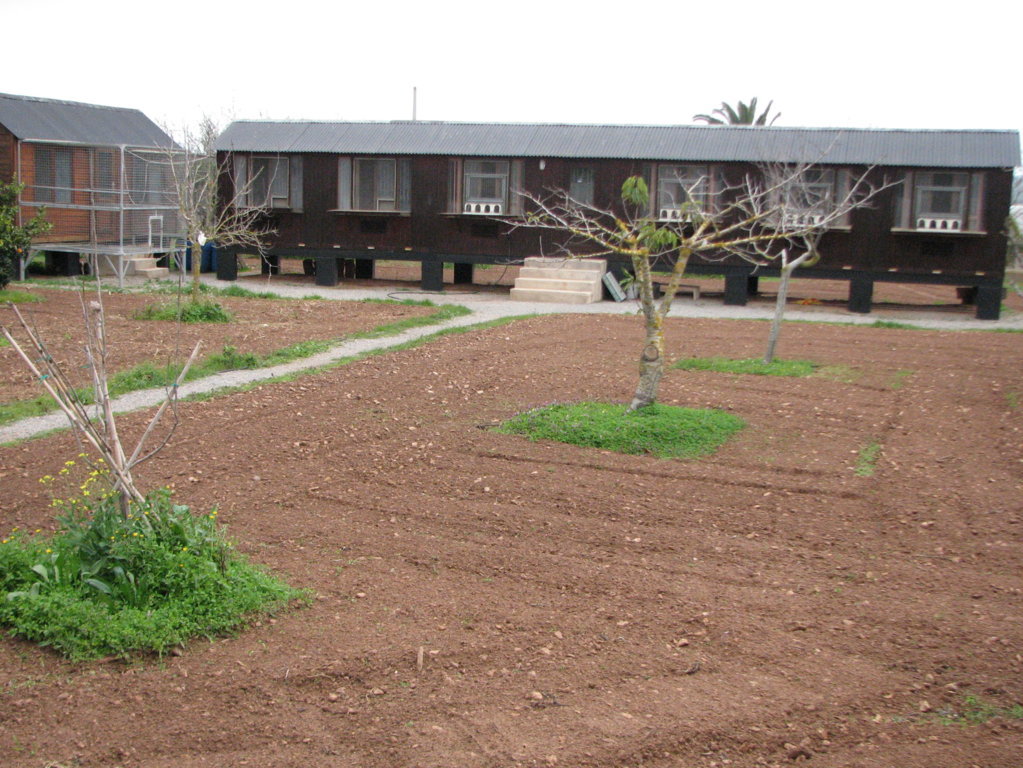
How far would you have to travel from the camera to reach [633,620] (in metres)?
5.46

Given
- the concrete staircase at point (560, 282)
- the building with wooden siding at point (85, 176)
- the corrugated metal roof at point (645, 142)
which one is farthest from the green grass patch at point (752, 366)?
the building with wooden siding at point (85, 176)

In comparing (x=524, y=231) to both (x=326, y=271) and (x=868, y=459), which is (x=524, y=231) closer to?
(x=326, y=271)

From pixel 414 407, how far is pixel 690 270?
12446 millimetres

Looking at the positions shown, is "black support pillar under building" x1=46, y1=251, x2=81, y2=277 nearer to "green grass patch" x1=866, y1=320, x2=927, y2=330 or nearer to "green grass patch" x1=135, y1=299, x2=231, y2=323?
"green grass patch" x1=135, y1=299, x2=231, y2=323

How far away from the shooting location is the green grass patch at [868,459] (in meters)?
8.33

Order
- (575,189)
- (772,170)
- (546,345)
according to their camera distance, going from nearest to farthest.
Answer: (546,345) < (772,170) < (575,189)

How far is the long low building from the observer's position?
67.6 ft

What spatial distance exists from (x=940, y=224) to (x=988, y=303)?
180 centimetres

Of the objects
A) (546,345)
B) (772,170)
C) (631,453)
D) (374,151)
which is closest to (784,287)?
(546,345)

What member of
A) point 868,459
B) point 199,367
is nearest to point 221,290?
point 199,367

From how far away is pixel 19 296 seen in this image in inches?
709

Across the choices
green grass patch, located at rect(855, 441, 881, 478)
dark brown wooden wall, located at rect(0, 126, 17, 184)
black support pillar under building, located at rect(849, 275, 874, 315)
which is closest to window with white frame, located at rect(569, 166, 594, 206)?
black support pillar under building, located at rect(849, 275, 874, 315)

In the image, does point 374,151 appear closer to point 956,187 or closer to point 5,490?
point 956,187

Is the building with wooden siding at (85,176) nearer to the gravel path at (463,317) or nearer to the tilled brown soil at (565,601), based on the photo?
the gravel path at (463,317)
